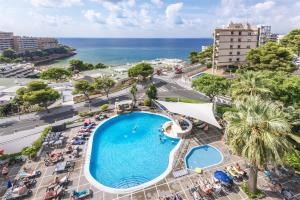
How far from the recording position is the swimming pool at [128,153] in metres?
23.2

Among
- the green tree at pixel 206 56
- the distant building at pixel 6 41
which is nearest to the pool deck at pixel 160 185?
the green tree at pixel 206 56

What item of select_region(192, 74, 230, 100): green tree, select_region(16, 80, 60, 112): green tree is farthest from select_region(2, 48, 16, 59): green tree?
select_region(192, 74, 230, 100): green tree

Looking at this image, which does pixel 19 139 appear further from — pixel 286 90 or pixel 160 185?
pixel 286 90

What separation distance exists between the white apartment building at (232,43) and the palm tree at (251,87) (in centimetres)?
4479

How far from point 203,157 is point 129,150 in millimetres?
10918

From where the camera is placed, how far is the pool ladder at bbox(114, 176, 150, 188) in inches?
885

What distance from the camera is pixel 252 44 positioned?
74.2m

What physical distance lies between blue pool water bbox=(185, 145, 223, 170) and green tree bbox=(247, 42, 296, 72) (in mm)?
37927

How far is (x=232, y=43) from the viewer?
72062 millimetres

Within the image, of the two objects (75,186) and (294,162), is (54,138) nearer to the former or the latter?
(75,186)

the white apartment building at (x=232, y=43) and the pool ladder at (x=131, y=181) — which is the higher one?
the white apartment building at (x=232, y=43)

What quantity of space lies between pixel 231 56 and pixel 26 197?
2888 inches

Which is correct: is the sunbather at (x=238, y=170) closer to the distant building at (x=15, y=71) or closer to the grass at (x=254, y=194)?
the grass at (x=254, y=194)

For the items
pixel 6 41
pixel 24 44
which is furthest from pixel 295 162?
pixel 24 44
